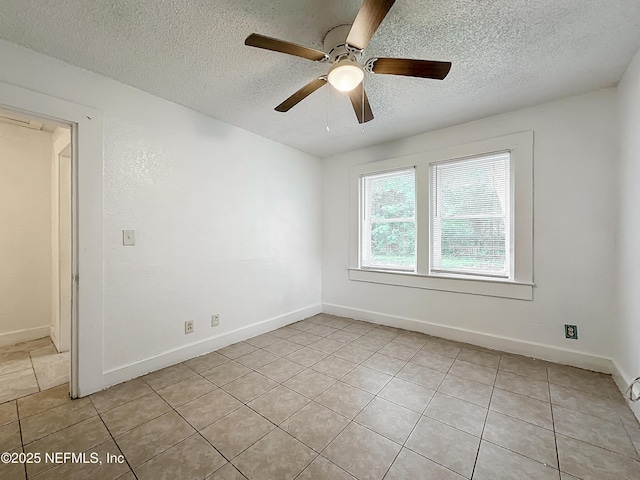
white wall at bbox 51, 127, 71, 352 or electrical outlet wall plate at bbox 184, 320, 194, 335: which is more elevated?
white wall at bbox 51, 127, 71, 352

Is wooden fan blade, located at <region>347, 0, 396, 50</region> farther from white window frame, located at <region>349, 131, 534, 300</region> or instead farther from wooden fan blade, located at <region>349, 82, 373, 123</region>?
white window frame, located at <region>349, 131, 534, 300</region>

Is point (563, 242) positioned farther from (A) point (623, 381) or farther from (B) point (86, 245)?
(B) point (86, 245)

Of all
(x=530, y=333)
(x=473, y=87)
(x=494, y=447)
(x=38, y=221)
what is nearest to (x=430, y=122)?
(x=473, y=87)

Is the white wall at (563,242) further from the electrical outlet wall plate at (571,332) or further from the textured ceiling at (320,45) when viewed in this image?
the textured ceiling at (320,45)

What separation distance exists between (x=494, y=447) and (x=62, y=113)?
350 cm

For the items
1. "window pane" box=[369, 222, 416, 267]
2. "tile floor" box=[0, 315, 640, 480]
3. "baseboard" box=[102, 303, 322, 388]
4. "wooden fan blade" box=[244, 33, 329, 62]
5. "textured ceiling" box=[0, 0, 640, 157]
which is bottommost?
"tile floor" box=[0, 315, 640, 480]

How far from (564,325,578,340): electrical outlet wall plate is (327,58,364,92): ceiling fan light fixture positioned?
2776mm

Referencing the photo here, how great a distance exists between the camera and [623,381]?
6.35 feet

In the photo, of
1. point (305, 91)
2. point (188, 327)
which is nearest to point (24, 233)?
point (188, 327)

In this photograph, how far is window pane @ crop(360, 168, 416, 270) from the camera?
11.1ft

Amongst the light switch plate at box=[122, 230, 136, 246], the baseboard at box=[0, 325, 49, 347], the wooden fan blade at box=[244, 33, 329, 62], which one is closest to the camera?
the wooden fan blade at box=[244, 33, 329, 62]

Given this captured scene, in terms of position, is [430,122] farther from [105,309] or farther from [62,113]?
[105,309]

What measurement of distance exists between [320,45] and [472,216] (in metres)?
2.26

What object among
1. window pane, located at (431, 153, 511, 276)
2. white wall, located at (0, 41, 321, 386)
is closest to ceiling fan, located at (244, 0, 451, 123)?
white wall, located at (0, 41, 321, 386)
